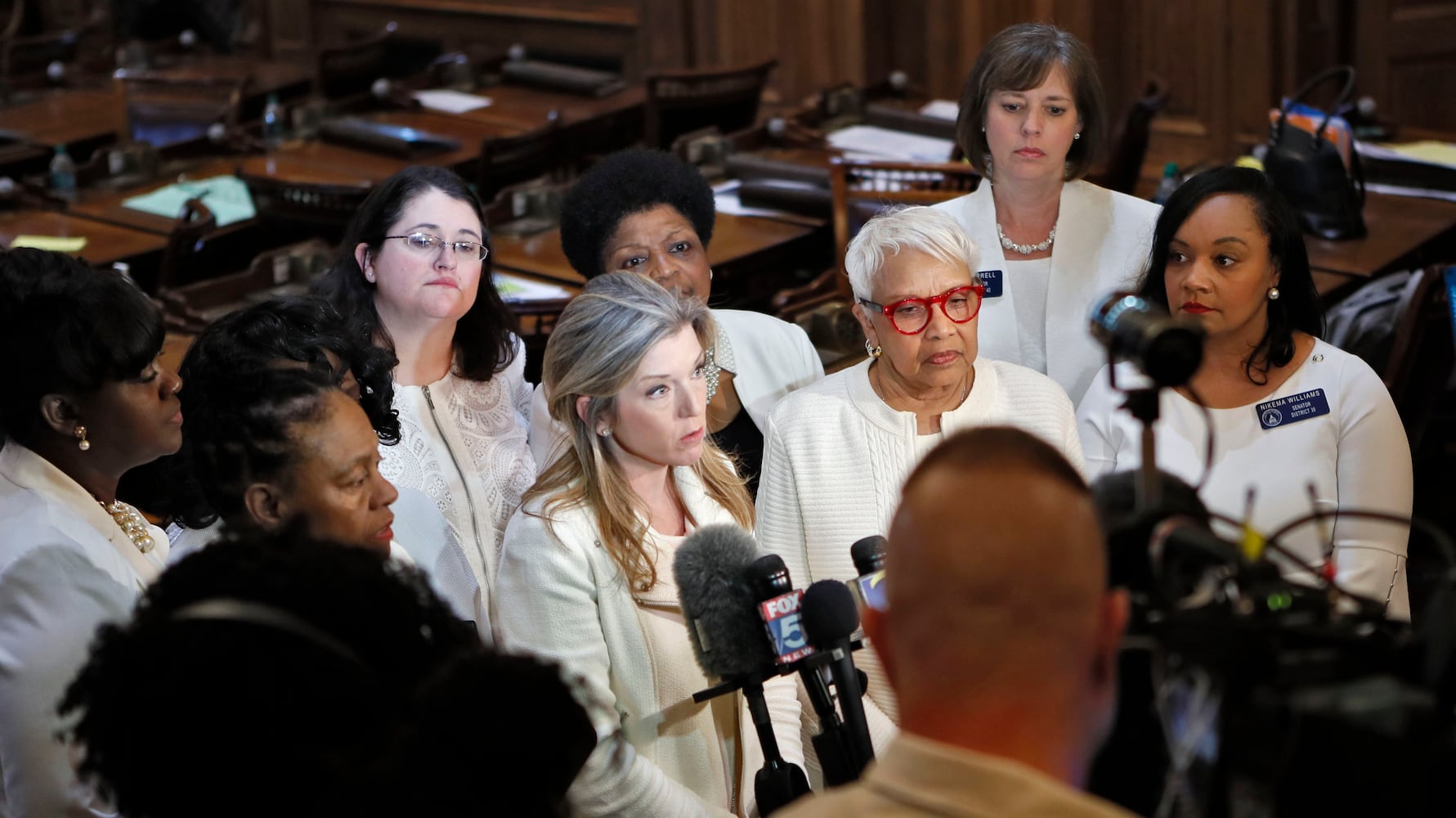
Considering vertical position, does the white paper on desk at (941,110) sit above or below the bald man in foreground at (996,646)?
below

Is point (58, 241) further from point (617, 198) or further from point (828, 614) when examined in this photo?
point (828, 614)

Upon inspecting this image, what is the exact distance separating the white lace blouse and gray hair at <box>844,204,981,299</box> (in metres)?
0.69

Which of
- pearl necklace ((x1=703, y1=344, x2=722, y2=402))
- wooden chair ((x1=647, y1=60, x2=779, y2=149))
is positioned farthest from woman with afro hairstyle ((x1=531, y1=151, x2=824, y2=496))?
wooden chair ((x1=647, y1=60, x2=779, y2=149))

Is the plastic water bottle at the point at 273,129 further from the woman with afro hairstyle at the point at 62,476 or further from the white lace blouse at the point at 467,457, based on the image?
the woman with afro hairstyle at the point at 62,476

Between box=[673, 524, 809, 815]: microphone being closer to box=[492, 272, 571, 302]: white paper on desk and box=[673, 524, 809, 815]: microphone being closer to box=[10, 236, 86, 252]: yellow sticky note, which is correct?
box=[492, 272, 571, 302]: white paper on desk

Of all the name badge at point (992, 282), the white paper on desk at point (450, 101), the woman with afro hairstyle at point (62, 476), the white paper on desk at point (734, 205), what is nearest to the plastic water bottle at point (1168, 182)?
the white paper on desk at point (734, 205)

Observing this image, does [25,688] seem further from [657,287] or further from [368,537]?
[657,287]

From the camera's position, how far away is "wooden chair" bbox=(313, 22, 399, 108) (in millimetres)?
6797

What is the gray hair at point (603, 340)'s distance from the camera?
2021 millimetres

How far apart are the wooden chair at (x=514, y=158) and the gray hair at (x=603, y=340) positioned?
10.5 feet

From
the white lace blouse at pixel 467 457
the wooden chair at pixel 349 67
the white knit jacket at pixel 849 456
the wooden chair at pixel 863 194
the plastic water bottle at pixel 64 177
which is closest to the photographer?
the white knit jacket at pixel 849 456

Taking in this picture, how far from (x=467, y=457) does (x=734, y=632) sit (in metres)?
1.12

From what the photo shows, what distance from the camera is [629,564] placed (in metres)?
1.97

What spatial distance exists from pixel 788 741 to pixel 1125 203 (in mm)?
1324
